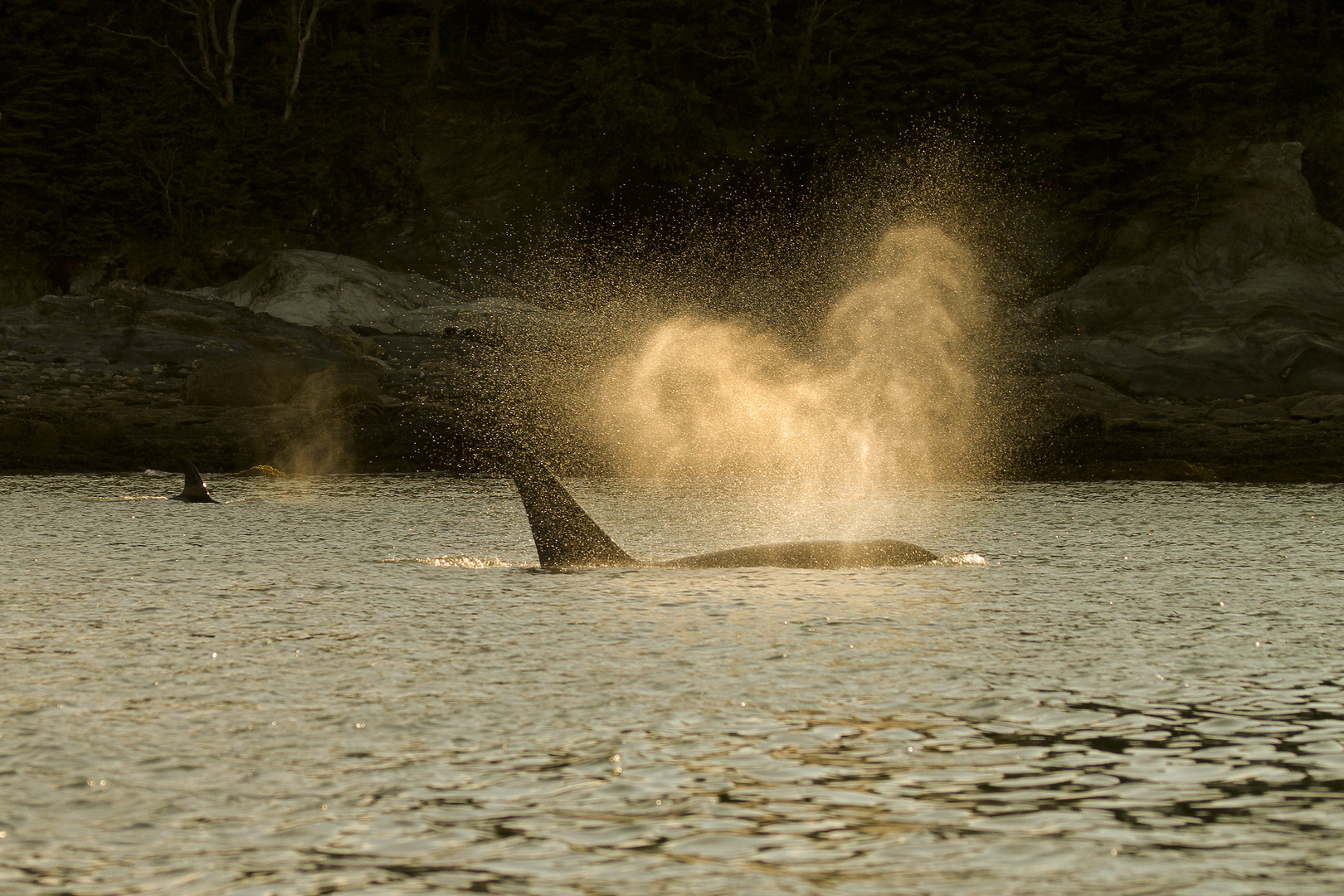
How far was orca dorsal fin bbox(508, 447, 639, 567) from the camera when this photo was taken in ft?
53.0

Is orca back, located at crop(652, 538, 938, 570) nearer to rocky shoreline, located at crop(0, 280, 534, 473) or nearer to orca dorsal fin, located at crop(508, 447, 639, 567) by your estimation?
orca dorsal fin, located at crop(508, 447, 639, 567)

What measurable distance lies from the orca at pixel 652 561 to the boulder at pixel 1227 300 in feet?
82.7

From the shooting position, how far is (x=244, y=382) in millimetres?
36531

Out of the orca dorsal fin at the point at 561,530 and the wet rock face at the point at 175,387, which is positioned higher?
the wet rock face at the point at 175,387

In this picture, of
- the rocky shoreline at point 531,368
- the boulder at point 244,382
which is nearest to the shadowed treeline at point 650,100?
the rocky shoreline at point 531,368

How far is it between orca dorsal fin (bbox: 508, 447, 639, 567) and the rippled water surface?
2.20 feet

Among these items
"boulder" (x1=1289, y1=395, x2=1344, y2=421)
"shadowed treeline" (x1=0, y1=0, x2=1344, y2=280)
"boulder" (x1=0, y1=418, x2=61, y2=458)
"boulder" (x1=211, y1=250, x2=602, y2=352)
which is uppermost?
"shadowed treeline" (x1=0, y1=0, x2=1344, y2=280)

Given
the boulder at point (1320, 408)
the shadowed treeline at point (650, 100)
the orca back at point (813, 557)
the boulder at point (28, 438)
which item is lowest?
the orca back at point (813, 557)

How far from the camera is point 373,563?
17281mm

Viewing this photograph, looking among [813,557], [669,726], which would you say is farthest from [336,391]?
[669,726]

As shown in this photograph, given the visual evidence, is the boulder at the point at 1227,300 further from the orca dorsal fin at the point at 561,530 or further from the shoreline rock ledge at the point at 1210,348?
the orca dorsal fin at the point at 561,530

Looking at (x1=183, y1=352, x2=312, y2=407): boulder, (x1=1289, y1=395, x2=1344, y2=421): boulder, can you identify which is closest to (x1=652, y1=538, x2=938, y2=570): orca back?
(x1=1289, y1=395, x2=1344, y2=421): boulder

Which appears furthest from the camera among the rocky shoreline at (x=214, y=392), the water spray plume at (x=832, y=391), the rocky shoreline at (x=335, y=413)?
the water spray plume at (x=832, y=391)

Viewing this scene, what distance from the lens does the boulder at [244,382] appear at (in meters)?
36.0
